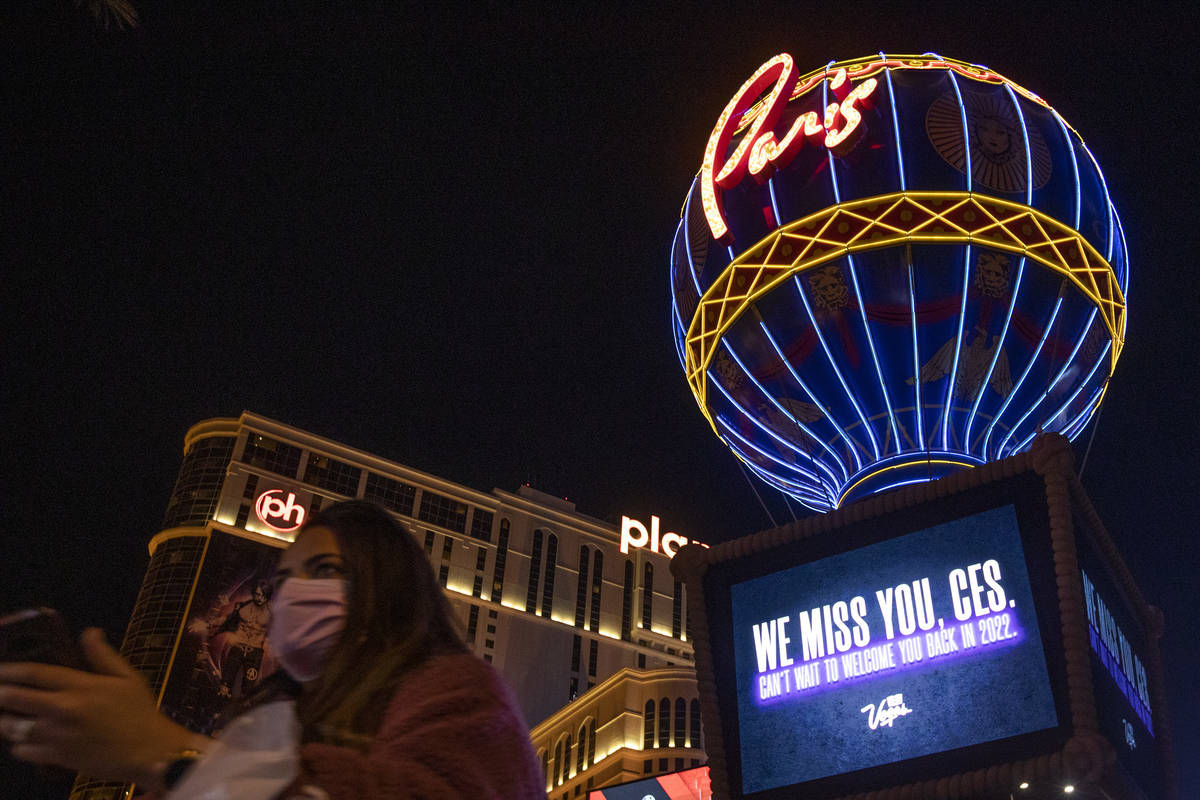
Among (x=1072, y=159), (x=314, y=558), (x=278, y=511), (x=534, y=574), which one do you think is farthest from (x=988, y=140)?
(x=534, y=574)

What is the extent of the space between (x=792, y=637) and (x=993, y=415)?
4.18 metres

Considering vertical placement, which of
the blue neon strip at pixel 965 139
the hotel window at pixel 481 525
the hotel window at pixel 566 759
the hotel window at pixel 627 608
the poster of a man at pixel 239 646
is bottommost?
the blue neon strip at pixel 965 139

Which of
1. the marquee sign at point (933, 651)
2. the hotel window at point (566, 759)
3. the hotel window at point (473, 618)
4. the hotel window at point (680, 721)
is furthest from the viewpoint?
the hotel window at point (473, 618)

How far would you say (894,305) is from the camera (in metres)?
13.0

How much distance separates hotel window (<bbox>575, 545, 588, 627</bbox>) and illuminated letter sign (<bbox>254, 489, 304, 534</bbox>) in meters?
19.8

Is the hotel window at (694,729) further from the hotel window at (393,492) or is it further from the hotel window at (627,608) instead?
the hotel window at (393,492)

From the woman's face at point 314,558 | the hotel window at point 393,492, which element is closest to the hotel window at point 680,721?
the hotel window at point 393,492

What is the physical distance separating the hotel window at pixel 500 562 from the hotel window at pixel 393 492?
670 cm

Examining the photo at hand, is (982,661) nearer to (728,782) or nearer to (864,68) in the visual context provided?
(728,782)

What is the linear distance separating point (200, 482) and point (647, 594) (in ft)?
102

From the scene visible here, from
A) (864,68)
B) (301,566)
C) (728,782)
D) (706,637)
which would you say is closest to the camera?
(301,566)

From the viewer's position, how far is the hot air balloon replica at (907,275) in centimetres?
1282

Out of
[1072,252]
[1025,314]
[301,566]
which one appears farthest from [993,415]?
[301,566]

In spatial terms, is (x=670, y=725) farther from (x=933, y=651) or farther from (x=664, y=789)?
(x=933, y=651)
